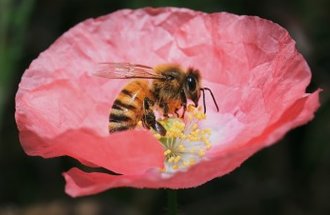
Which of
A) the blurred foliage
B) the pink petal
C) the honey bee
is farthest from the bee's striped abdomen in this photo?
the blurred foliage

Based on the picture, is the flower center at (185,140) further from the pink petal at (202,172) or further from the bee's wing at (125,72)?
the pink petal at (202,172)

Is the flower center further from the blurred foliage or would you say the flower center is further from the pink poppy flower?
the blurred foliage

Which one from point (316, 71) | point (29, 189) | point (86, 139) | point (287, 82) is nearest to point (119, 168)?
point (86, 139)

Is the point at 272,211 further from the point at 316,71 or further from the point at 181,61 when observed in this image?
the point at 181,61

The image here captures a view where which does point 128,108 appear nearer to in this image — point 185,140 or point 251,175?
point 185,140

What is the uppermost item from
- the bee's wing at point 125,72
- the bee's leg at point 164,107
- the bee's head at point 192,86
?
the bee's wing at point 125,72

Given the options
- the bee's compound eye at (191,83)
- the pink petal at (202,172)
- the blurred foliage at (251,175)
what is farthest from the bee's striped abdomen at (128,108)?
the blurred foliage at (251,175)

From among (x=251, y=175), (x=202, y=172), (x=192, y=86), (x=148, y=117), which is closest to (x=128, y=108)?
(x=148, y=117)

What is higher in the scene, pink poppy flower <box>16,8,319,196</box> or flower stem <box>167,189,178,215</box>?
pink poppy flower <box>16,8,319,196</box>

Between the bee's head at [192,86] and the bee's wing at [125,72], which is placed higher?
the bee's wing at [125,72]
